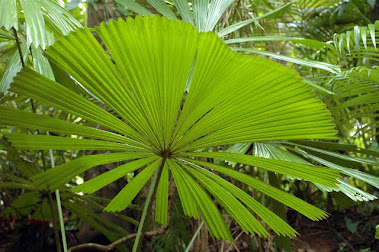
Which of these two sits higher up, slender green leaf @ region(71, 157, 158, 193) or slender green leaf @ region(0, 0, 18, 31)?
slender green leaf @ region(0, 0, 18, 31)

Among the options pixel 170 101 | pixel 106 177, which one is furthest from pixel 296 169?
pixel 106 177

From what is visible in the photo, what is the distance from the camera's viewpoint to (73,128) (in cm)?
81

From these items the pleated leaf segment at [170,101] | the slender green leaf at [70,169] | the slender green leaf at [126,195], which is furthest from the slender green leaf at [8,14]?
the slender green leaf at [126,195]

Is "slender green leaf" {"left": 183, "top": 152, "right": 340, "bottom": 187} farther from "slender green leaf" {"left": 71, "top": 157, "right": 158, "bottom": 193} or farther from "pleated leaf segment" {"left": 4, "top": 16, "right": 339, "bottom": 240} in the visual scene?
"slender green leaf" {"left": 71, "top": 157, "right": 158, "bottom": 193}

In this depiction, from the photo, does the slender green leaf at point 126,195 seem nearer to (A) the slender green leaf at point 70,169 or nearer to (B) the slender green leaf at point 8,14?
(A) the slender green leaf at point 70,169

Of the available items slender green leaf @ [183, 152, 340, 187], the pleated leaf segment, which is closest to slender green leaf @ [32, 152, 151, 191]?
the pleated leaf segment

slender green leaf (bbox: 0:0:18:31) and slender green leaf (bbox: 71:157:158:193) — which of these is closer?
slender green leaf (bbox: 0:0:18:31)

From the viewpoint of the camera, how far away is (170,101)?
0.76 metres

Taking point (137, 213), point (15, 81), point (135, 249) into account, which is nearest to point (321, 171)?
point (135, 249)

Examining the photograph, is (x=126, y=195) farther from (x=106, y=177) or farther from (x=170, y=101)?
(x=170, y=101)

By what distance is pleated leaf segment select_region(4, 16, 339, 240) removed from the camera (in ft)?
2.19

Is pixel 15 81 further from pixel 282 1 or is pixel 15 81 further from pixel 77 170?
pixel 282 1

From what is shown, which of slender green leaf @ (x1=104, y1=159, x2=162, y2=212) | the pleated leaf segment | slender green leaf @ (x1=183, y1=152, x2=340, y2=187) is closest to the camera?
the pleated leaf segment

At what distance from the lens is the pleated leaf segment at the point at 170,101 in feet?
2.19
